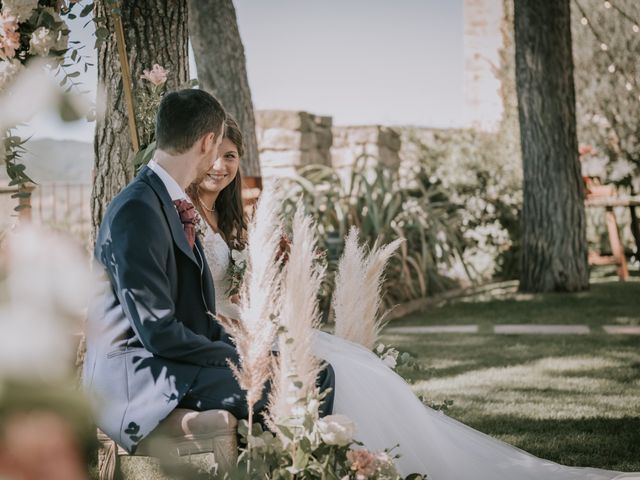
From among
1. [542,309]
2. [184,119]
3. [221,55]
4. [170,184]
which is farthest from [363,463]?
[542,309]

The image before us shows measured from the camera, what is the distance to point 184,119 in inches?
97.4

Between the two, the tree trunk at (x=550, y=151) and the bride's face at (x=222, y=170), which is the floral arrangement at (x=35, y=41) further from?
the tree trunk at (x=550, y=151)

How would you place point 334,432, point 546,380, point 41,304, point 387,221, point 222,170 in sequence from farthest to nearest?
point 387,221 → point 546,380 → point 222,170 → point 334,432 → point 41,304

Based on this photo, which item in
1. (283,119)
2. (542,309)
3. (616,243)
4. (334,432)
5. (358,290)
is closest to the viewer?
A: (334,432)

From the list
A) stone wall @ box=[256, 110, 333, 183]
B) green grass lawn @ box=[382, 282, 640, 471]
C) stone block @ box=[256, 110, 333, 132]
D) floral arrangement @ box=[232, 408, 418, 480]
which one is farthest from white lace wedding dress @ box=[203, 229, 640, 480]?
stone block @ box=[256, 110, 333, 132]

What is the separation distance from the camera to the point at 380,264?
3.00 metres

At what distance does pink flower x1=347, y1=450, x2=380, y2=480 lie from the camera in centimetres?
209

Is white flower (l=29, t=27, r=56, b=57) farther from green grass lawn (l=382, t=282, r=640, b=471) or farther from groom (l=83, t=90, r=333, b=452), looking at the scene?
green grass lawn (l=382, t=282, r=640, b=471)

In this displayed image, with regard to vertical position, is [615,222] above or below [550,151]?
below

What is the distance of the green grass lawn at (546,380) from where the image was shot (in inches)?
143

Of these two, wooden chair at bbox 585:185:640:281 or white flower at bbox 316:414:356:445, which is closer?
white flower at bbox 316:414:356:445

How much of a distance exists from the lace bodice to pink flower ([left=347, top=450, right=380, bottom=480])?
1.31 metres

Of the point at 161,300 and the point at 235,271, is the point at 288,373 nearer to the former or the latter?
the point at 161,300

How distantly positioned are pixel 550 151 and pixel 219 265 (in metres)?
5.88
